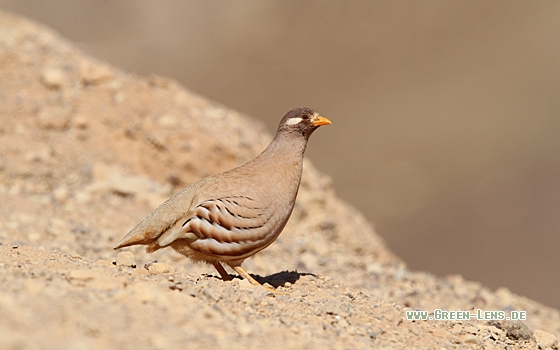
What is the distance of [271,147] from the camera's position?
7594 millimetres

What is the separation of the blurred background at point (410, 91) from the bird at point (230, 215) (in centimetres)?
1594

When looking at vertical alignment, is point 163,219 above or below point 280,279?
below

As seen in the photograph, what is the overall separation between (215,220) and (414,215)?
2154 cm

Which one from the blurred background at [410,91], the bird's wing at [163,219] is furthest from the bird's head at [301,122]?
the blurred background at [410,91]

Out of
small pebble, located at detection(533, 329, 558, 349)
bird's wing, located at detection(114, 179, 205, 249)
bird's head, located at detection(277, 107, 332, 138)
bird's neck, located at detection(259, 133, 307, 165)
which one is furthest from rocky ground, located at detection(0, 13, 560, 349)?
bird's head, located at detection(277, 107, 332, 138)

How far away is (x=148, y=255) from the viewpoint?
10.2 metres

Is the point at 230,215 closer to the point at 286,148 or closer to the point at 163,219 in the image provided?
the point at 163,219

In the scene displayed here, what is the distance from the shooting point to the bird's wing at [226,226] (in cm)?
690

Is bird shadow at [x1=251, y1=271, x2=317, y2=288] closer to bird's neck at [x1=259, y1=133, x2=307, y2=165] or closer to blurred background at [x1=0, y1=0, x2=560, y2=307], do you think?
bird's neck at [x1=259, y1=133, x2=307, y2=165]

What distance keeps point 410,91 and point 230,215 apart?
31.5m

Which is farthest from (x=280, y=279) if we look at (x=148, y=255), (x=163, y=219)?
(x=148, y=255)

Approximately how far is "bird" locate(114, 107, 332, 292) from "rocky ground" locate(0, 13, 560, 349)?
0.31 metres

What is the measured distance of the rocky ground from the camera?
4637 mm

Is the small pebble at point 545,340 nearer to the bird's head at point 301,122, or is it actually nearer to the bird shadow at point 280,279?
the bird shadow at point 280,279
